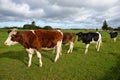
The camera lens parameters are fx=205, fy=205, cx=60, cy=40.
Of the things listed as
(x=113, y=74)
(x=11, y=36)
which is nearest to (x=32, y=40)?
(x=11, y=36)

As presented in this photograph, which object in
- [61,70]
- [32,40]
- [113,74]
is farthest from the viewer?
[32,40]

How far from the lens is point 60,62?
1288 centimetres

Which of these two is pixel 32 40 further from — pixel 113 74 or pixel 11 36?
pixel 113 74

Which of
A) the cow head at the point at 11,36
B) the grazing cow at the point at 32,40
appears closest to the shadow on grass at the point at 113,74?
the grazing cow at the point at 32,40

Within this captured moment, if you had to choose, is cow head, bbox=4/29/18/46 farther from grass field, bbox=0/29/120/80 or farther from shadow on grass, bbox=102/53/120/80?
shadow on grass, bbox=102/53/120/80

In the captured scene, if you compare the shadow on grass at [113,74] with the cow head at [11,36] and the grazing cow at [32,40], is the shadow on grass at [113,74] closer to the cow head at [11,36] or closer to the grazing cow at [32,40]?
the grazing cow at [32,40]

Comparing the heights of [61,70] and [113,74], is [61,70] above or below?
above

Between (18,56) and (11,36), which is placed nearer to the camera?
(11,36)

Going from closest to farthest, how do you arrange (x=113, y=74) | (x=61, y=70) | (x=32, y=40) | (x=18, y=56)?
(x=113, y=74) < (x=61, y=70) < (x=32, y=40) < (x=18, y=56)

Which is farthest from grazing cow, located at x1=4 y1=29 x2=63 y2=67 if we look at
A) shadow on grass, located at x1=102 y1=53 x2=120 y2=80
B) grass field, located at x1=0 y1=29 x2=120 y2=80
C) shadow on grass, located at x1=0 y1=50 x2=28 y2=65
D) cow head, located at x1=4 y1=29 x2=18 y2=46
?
shadow on grass, located at x1=102 y1=53 x2=120 y2=80

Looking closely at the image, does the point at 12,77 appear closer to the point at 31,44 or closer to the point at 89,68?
the point at 31,44

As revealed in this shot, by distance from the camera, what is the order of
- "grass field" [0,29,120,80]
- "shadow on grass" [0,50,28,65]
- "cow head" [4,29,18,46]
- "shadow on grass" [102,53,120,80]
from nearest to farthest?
1. "grass field" [0,29,120,80]
2. "shadow on grass" [102,53,120,80]
3. "cow head" [4,29,18,46]
4. "shadow on grass" [0,50,28,65]

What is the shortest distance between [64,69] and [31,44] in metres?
2.32

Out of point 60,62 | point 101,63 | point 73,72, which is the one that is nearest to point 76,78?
point 73,72
